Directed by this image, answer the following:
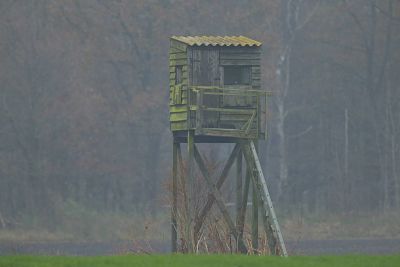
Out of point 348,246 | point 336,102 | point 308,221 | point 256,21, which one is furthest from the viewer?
point 336,102

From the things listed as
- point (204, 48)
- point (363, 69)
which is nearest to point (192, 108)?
point (204, 48)

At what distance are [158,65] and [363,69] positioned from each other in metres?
11.6

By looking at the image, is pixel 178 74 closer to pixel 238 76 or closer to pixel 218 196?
pixel 238 76

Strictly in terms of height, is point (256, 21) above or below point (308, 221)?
above

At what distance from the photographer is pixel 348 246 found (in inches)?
2314

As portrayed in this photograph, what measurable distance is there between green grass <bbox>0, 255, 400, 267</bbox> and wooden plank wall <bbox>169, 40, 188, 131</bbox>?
9061 mm

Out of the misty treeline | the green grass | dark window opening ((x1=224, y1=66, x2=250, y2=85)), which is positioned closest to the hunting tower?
dark window opening ((x1=224, y1=66, x2=250, y2=85))

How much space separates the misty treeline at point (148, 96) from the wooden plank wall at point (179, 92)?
86.4ft

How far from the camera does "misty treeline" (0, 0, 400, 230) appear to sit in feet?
238

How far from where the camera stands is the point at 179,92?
42.3m

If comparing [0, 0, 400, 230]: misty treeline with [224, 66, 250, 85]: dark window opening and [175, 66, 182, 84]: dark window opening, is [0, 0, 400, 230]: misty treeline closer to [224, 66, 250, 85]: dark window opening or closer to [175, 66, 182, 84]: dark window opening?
[175, 66, 182, 84]: dark window opening

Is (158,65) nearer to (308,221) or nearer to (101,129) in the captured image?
(101,129)

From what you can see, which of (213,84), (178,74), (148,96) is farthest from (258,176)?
(148,96)

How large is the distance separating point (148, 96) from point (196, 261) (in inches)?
1654
